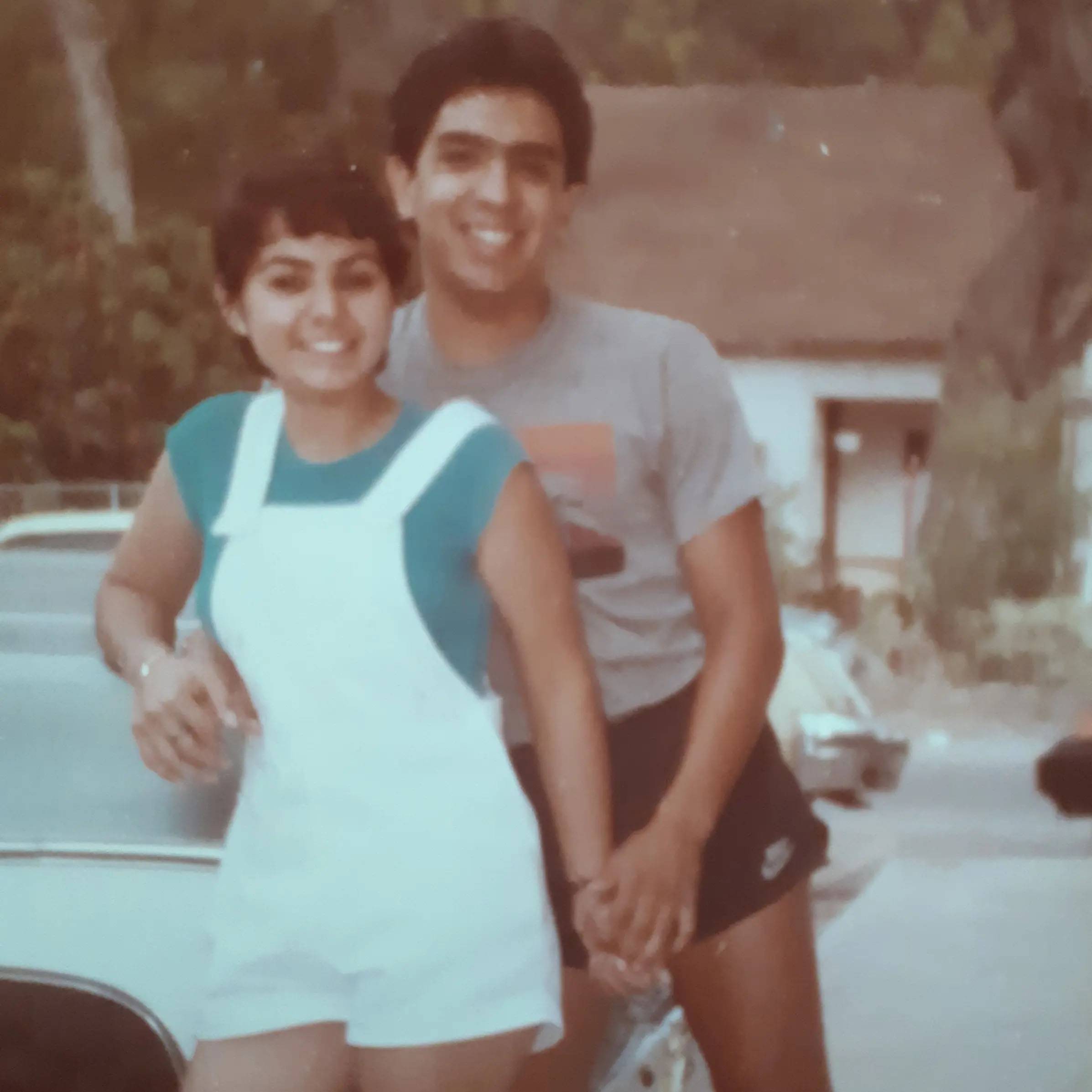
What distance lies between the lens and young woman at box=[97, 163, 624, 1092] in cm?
102

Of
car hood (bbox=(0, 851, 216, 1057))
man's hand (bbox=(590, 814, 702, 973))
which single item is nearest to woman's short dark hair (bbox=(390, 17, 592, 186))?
man's hand (bbox=(590, 814, 702, 973))

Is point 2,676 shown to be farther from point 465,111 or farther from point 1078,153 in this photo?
point 1078,153

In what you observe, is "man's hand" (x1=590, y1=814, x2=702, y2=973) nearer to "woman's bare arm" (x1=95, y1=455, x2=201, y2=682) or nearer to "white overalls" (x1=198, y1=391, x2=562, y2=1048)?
"white overalls" (x1=198, y1=391, x2=562, y2=1048)

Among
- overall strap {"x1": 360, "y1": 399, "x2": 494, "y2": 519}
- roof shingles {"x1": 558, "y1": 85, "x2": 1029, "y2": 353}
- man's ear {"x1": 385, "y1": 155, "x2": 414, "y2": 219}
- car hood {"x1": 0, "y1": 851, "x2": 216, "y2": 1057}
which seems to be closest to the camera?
overall strap {"x1": 360, "y1": 399, "x2": 494, "y2": 519}

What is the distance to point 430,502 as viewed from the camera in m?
0.98

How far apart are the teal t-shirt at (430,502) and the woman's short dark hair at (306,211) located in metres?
0.12

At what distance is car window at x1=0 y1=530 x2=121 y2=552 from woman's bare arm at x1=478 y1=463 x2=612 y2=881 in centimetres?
42

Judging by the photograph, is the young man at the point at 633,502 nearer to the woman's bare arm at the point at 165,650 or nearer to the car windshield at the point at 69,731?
A: the woman's bare arm at the point at 165,650

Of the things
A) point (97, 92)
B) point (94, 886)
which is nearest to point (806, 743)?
point (94, 886)

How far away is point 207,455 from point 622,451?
353mm

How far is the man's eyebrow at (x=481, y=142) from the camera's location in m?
1.12

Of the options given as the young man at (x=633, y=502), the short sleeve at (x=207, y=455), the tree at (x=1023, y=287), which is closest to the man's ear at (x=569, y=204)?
the young man at (x=633, y=502)

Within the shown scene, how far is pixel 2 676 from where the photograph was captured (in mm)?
1407

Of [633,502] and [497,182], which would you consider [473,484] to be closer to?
[633,502]
